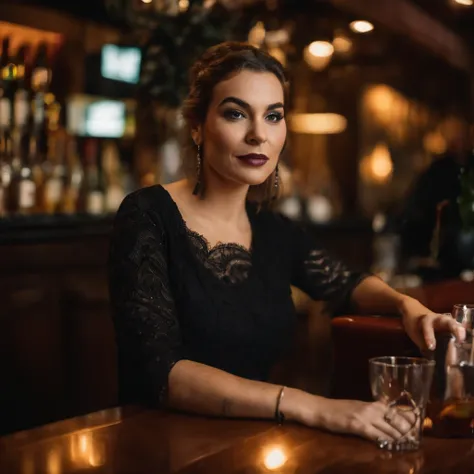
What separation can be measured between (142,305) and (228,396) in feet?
0.97

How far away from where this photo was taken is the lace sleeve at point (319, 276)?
243 cm

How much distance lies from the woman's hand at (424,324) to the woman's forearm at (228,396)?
282 mm

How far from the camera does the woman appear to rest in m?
1.81

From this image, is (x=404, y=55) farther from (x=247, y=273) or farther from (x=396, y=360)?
(x=396, y=360)

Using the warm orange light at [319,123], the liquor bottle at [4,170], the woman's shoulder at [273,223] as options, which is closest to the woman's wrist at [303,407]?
the woman's shoulder at [273,223]

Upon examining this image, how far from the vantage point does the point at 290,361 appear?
5.01 meters

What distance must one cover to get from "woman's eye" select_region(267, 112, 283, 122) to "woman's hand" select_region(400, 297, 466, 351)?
51 cm

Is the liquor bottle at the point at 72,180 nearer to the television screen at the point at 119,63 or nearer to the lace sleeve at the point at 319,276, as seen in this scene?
the television screen at the point at 119,63

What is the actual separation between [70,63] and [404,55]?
3146 millimetres

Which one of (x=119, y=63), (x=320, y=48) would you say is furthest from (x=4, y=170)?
(x=320, y=48)

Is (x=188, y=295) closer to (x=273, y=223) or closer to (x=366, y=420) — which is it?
(x=273, y=223)

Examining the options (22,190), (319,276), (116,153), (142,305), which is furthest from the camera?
(116,153)

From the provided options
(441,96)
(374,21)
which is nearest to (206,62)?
(374,21)

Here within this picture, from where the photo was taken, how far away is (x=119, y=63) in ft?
16.1
